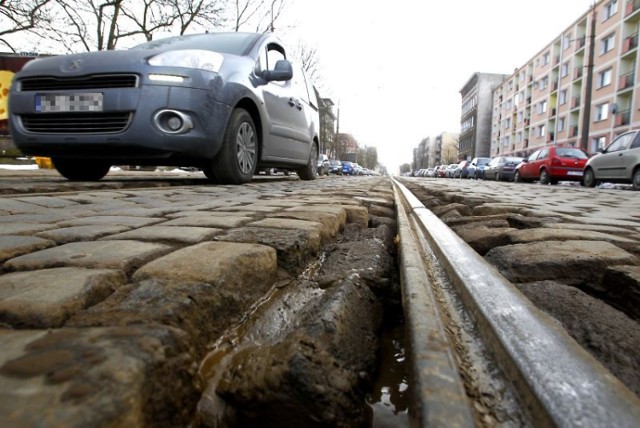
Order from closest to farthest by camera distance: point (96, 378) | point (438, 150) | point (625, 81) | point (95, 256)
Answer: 1. point (96, 378)
2. point (95, 256)
3. point (625, 81)
4. point (438, 150)

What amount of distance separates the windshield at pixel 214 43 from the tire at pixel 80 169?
5.19ft

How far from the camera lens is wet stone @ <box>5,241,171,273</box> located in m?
1.19

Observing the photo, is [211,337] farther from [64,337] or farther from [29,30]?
[29,30]

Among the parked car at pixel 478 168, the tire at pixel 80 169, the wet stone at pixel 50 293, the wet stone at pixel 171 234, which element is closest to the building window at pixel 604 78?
the parked car at pixel 478 168

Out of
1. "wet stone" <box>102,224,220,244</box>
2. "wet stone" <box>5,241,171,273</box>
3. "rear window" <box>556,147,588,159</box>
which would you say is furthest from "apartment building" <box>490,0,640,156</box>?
"wet stone" <box>5,241,171,273</box>

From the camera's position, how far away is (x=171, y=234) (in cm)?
167

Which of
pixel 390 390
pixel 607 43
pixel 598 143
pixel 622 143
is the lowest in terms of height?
pixel 390 390

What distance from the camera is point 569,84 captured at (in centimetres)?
3928

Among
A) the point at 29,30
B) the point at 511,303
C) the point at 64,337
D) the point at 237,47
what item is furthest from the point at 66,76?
the point at 29,30

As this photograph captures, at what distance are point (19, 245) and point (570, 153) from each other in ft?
62.9

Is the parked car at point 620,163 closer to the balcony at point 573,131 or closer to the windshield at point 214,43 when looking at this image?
the windshield at point 214,43

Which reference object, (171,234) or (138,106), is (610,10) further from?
(171,234)

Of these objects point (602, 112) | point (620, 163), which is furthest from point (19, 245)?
point (602, 112)

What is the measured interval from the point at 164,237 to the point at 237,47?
4.42 metres
